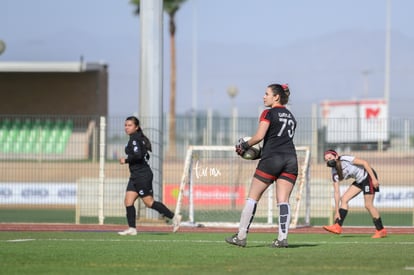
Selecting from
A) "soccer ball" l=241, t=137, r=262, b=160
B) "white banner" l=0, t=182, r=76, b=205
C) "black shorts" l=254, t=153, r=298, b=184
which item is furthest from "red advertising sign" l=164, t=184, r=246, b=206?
"black shorts" l=254, t=153, r=298, b=184

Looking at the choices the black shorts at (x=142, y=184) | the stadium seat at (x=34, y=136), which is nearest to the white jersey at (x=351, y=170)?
the black shorts at (x=142, y=184)

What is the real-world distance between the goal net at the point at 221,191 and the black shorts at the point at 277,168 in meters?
8.50

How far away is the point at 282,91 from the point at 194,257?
262 centimetres

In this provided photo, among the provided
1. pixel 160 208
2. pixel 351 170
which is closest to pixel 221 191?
pixel 160 208

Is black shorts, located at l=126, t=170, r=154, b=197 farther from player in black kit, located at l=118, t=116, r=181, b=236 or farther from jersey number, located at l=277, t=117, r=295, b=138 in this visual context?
jersey number, located at l=277, t=117, r=295, b=138

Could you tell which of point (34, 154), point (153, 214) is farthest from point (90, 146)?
point (153, 214)

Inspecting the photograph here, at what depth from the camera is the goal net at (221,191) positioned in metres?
21.5

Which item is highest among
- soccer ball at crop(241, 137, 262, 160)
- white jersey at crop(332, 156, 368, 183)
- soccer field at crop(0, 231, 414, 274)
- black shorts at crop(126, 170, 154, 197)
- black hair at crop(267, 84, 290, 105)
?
black hair at crop(267, 84, 290, 105)

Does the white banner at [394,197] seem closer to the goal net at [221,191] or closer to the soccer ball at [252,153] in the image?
the goal net at [221,191]

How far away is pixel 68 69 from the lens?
41.5m

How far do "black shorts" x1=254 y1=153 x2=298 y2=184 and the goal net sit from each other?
8.50 metres

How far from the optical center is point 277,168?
12.4 metres

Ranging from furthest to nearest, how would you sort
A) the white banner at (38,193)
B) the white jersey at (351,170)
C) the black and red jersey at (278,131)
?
1. the white banner at (38,193)
2. the white jersey at (351,170)
3. the black and red jersey at (278,131)

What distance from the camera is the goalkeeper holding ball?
40.8 feet
